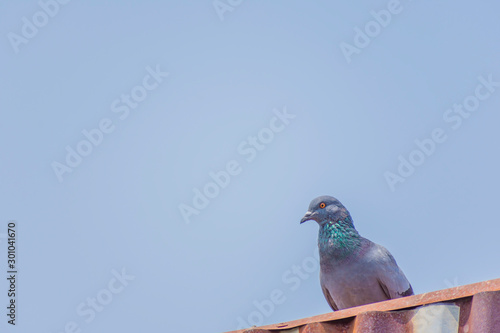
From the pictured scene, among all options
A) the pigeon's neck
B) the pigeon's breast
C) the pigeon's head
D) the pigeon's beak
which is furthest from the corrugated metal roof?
the pigeon's beak

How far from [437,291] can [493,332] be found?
43cm

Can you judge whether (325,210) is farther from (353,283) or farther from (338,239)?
(353,283)

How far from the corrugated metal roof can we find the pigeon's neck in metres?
3.93

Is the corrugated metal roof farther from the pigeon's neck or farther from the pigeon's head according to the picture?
the pigeon's head

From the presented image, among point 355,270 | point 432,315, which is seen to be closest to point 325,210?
point 355,270

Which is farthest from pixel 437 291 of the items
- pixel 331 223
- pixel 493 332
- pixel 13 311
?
pixel 13 311

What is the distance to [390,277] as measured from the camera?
794cm

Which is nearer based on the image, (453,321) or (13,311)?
(453,321)

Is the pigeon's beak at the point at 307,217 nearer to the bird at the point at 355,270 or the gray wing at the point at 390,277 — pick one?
the bird at the point at 355,270

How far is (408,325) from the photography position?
3.92 meters

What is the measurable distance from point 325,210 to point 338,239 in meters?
0.51

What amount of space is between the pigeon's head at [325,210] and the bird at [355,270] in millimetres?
130

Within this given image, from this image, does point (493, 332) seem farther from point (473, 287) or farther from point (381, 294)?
point (381, 294)

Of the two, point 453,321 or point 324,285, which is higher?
point 324,285
